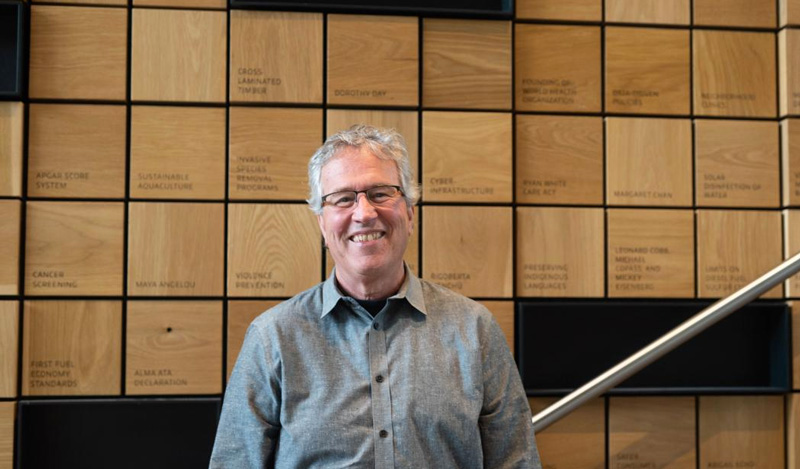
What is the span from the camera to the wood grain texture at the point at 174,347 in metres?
2.21

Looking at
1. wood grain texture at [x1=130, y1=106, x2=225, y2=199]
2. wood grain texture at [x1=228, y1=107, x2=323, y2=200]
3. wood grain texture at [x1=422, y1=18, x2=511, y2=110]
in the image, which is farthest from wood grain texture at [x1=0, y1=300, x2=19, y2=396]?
wood grain texture at [x1=422, y1=18, x2=511, y2=110]

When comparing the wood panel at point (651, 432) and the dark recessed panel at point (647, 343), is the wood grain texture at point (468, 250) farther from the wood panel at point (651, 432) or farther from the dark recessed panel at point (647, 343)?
the wood panel at point (651, 432)

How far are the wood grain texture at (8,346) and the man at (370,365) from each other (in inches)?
42.9

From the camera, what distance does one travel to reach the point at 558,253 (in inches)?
94.1

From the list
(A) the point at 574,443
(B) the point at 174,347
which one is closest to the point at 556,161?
(A) the point at 574,443

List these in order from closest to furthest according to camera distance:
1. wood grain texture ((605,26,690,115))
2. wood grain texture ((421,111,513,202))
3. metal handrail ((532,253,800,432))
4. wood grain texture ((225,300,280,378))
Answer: metal handrail ((532,253,800,432)), wood grain texture ((225,300,280,378)), wood grain texture ((421,111,513,202)), wood grain texture ((605,26,690,115))

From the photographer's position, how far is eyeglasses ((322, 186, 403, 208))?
1413mm

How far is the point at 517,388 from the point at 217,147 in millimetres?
1319

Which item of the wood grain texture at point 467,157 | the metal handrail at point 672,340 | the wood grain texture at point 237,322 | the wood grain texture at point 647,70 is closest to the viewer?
the metal handrail at point 672,340

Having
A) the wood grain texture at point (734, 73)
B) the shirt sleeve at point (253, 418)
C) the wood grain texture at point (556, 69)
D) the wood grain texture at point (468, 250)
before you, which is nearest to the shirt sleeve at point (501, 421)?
the shirt sleeve at point (253, 418)

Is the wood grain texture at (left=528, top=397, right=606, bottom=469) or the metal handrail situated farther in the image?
the wood grain texture at (left=528, top=397, right=606, bottom=469)

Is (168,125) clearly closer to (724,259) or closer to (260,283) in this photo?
(260,283)

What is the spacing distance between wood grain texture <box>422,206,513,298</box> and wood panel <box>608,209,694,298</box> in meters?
0.39

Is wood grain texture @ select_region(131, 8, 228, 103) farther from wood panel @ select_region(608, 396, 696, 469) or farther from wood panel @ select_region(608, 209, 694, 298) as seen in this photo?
wood panel @ select_region(608, 396, 696, 469)
